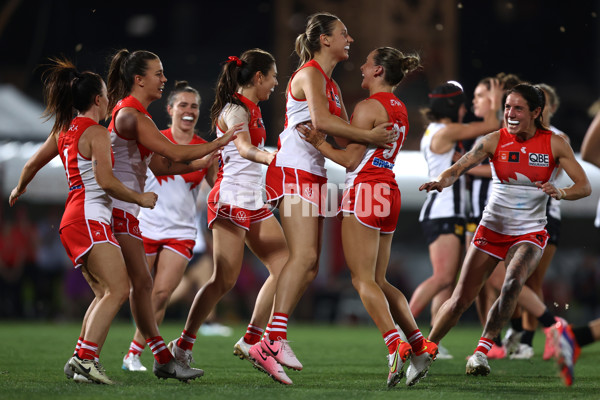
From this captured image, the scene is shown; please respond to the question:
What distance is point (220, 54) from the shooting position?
2275 cm

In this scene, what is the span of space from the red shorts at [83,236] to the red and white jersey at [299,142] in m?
1.21

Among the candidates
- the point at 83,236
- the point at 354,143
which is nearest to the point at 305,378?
the point at 354,143

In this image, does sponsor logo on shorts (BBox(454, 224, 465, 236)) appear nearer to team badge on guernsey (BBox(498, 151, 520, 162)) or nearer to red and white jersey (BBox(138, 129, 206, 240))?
team badge on guernsey (BBox(498, 151, 520, 162))

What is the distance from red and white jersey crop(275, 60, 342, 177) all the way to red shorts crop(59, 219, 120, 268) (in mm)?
1211

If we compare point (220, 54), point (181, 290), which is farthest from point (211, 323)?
point (220, 54)

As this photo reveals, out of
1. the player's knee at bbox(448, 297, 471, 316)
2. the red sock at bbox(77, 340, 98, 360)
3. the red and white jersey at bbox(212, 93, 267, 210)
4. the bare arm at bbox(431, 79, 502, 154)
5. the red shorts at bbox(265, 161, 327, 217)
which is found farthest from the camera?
the bare arm at bbox(431, 79, 502, 154)

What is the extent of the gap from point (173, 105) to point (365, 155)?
2301 mm

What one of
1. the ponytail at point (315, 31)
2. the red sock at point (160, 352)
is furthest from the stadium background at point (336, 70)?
the red sock at point (160, 352)

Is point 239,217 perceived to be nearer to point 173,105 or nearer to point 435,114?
point 173,105

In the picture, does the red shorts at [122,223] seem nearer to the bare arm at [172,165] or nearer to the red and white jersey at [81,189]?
the red and white jersey at [81,189]

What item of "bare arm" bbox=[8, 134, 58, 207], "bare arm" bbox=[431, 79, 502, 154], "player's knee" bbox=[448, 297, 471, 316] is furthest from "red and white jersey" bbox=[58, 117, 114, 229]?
"bare arm" bbox=[431, 79, 502, 154]

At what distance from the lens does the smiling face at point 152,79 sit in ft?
18.2

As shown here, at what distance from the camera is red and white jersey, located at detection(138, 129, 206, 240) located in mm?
6719

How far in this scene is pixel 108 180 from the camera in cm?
512
